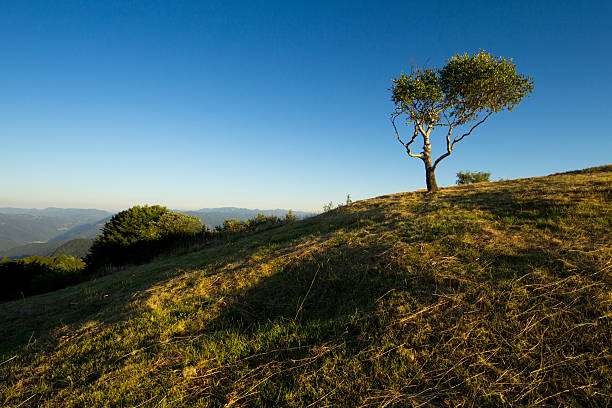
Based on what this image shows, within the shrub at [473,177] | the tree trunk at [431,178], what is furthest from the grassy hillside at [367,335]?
the shrub at [473,177]

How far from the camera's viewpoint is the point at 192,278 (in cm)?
743

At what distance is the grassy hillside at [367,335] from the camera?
2596 millimetres

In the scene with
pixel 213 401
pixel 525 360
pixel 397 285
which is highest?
pixel 397 285

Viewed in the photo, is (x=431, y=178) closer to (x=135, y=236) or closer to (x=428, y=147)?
(x=428, y=147)

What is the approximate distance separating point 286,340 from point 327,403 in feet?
3.96

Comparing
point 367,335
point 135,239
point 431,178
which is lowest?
point 135,239

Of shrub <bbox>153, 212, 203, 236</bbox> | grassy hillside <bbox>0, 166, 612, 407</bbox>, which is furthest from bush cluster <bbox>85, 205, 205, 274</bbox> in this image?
grassy hillside <bbox>0, 166, 612, 407</bbox>

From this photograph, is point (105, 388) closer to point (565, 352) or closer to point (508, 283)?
point (565, 352)

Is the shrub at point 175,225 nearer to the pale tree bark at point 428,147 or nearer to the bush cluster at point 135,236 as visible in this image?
the bush cluster at point 135,236

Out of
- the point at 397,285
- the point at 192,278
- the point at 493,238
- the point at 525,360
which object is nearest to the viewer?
the point at 525,360

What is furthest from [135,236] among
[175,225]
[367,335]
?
[367,335]

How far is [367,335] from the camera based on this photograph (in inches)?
133

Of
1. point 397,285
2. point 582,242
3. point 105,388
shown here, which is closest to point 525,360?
point 397,285

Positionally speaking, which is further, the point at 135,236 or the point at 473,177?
the point at 473,177
